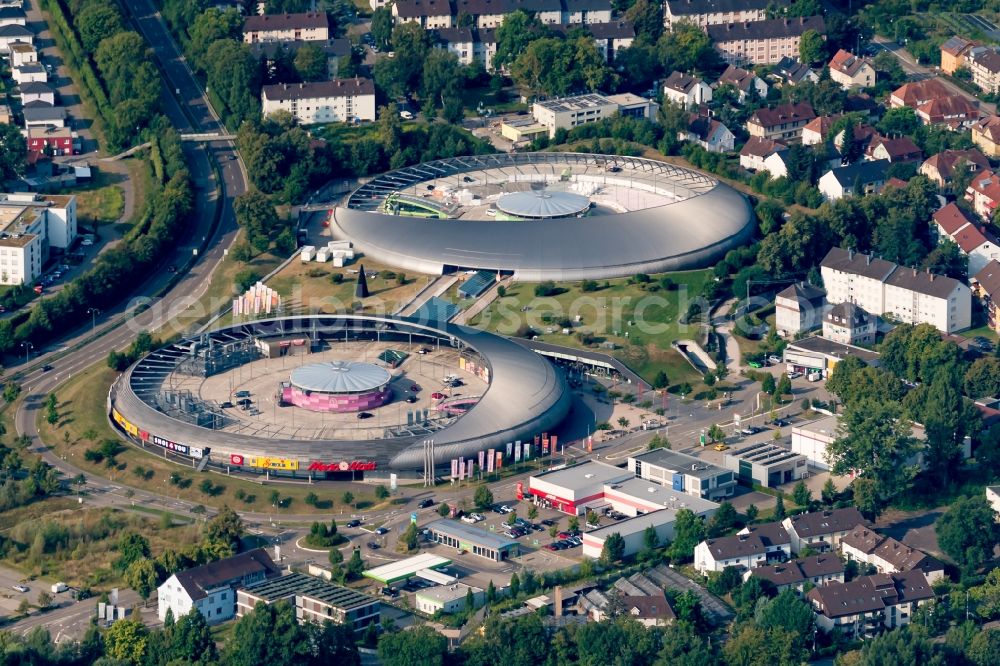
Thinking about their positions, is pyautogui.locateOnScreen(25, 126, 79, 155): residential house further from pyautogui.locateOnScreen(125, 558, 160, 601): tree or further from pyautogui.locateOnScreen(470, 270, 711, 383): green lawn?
pyautogui.locateOnScreen(125, 558, 160, 601): tree

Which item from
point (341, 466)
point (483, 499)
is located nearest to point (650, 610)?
point (483, 499)

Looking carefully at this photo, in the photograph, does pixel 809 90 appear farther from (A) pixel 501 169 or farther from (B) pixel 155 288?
(B) pixel 155 288

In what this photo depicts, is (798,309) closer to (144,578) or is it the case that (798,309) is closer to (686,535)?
(686,535)

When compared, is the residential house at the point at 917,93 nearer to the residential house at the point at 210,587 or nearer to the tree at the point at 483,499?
the tree at the point at 483,499

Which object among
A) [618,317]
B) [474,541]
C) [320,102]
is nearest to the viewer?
[474,541]

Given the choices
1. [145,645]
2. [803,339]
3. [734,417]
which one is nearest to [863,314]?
[803,339]

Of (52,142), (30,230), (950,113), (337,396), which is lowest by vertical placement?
(337,396)
